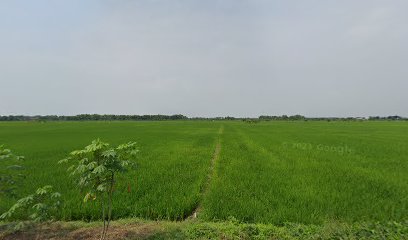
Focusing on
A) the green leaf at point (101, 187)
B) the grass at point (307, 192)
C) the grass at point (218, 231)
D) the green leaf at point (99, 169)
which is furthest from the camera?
the grass at point (307, 192)

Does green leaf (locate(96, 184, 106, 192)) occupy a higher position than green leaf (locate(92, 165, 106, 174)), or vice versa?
green leaf (locate(92, 165, 106, 174))

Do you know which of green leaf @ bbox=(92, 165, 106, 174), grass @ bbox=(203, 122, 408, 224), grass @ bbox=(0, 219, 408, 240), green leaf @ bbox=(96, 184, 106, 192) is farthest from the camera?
grass @ bbox=(203, 122, 408, 224)

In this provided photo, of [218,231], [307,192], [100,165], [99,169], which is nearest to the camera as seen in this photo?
[99,169]

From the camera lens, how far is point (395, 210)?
6.97 m

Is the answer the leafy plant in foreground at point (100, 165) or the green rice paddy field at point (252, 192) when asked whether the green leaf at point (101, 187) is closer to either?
the leafy plant in foreground at point (100, 165)

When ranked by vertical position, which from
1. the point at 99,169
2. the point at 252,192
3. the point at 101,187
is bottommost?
the point at 252,192

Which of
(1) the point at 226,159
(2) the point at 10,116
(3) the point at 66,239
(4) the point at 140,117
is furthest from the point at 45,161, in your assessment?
(2) the point at 10,116

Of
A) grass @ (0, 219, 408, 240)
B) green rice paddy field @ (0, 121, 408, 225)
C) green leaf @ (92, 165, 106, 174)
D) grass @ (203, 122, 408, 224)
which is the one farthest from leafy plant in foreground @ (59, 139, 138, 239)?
grass @ (203, 122, 408, 224)

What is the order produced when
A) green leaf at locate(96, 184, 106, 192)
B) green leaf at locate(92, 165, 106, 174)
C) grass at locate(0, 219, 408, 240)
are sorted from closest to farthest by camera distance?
green leaf at locate(92, 165, 106, 174) < green leaf at locate(96, 184, 106, 192) < grass at locate(0, 219, 408, 240)

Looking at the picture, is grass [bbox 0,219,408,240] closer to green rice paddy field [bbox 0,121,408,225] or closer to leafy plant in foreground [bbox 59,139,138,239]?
green rice paddy field [bbox 0,121,408,225]

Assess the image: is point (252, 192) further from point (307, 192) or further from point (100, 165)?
point (100, 165)

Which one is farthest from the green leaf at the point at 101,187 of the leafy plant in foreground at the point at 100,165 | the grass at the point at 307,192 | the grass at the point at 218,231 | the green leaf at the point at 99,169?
the grass at the point at 307,192

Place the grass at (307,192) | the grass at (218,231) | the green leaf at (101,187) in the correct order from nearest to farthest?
the green leaf at (101,187) → the grass at (218,231) → the grass at (307,192)

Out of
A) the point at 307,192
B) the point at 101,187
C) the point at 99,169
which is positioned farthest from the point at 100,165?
the point at 307,192
